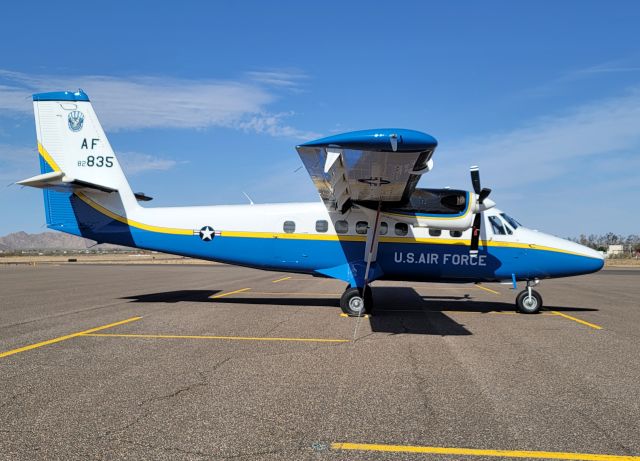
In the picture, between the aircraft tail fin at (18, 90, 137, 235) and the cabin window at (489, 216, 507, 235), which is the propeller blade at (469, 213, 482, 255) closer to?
the cabin window at (489, 216, 507, 235)

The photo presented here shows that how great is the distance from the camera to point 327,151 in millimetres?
8734

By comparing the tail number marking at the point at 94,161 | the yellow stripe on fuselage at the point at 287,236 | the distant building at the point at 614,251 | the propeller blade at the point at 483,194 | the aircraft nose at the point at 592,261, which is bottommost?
the distant building at the point at 614,251

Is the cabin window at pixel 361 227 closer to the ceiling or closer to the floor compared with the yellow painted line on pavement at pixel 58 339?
closer to the ceiling

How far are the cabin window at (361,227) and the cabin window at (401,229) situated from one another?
0.85 metres

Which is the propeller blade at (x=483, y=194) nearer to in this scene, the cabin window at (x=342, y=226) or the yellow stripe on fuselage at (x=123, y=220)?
the cabin window at (x=342, y=226)

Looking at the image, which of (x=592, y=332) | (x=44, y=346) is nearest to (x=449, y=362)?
(x=592, y=332)

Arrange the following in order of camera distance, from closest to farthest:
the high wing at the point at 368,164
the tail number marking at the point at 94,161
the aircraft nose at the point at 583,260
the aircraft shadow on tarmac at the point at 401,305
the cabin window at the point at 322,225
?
1. the high wing at the point at 368,164
2. the aircraft shadow on tarmac at the point at 401,305
3. the aircraft nose at the point at 583,260
4. the cabin window at the point at 322,225
5. the tail number marking at the point at 94,161

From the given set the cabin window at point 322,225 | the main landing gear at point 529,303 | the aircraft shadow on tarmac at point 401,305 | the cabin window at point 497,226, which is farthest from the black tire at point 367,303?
the main landing gear at point 529,303

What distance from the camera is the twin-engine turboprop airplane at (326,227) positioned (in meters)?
12.5

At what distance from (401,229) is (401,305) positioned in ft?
9.16

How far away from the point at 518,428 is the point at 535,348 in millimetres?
4279

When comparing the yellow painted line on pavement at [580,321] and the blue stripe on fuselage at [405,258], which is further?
the blue stripe on fuselage at [405,258]

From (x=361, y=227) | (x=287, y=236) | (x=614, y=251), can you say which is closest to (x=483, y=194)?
(x=361, y=227)

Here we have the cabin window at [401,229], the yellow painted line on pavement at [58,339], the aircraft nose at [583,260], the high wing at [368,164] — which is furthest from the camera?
the aircraft nose at [583,260]
